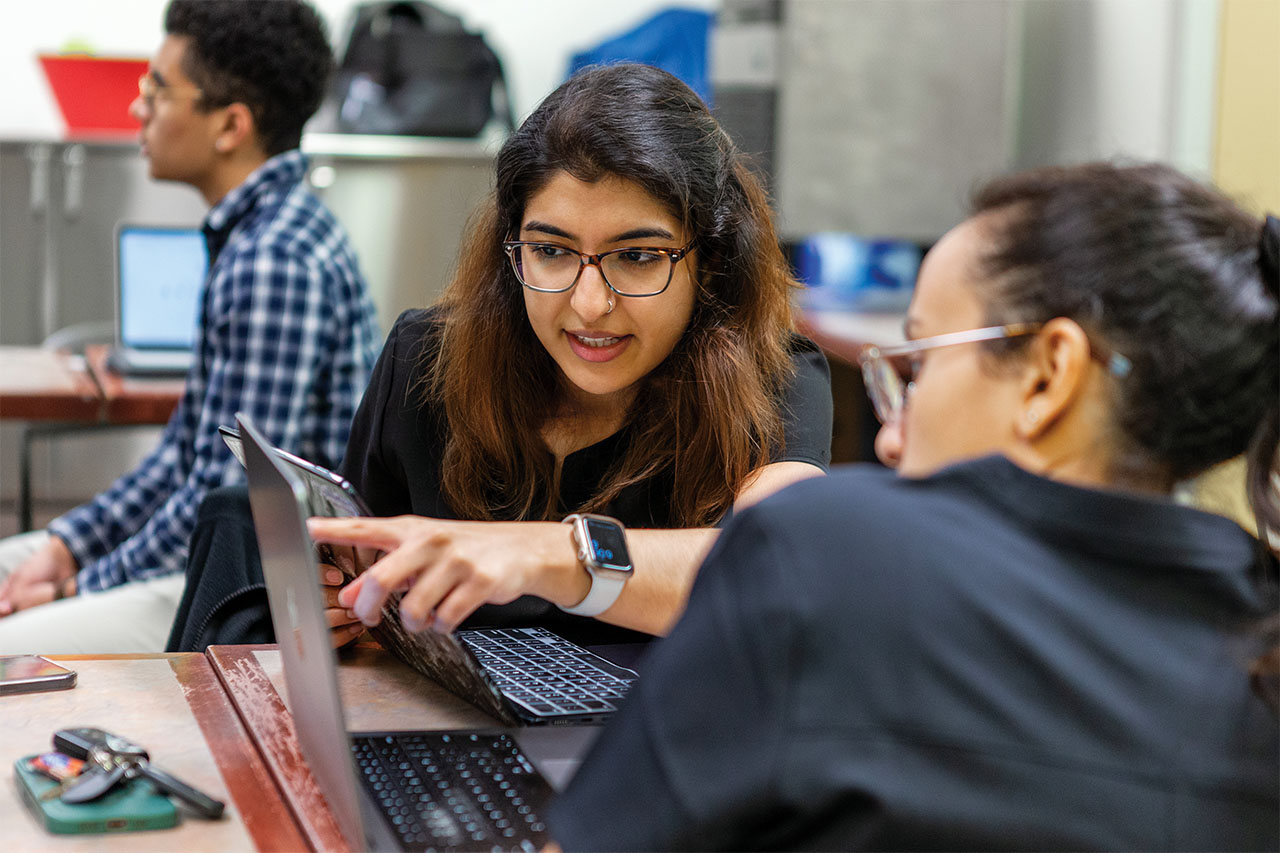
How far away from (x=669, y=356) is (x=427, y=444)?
31cm

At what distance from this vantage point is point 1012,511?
69cm

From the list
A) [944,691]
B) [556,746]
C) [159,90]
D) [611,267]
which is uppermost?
[159,90]

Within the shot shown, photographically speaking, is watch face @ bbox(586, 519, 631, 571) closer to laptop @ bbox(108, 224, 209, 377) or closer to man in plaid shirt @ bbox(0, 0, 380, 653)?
man in plaid shirt @ bbox(0, 0, 380, 653)

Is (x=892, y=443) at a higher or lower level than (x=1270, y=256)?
lower

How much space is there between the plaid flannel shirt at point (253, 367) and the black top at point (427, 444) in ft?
1.53

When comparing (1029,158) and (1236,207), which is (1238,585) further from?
(1029,158)

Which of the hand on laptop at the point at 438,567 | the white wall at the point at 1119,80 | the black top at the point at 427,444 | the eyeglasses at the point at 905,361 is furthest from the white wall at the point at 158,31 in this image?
the eyeglasses at the point at 905,361

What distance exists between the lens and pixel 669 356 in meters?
A: 1.54

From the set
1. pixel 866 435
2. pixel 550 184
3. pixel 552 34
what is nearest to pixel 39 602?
pixel 550 184

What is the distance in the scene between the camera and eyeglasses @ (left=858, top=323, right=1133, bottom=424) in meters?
0.73

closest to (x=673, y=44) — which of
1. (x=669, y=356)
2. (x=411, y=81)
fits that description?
(x=411, y=81)

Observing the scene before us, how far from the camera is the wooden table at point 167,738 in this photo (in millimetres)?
852

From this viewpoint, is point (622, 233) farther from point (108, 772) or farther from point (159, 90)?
point (159, 90)

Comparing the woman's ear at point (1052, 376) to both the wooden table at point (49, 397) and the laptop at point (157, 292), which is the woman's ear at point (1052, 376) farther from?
the laptop at point (157, 292)
